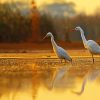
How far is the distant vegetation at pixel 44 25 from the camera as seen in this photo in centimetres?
3103

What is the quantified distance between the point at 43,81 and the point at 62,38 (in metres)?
20.7

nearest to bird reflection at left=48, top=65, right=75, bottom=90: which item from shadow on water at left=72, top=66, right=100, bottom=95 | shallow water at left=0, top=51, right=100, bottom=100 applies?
shallow water at left=0, top=51, right=100, bottom=100

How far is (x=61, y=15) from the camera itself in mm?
33375

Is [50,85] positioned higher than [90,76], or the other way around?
[90,76]

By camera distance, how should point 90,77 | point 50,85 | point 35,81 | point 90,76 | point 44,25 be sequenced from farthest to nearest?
point 44,25
point 90,76
point 90,77
point 35,81
point 50,85

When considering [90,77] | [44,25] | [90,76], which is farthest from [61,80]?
[44,25]

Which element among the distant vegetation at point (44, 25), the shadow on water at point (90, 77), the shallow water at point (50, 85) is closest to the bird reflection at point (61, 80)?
the shallow water at point (50, 85)

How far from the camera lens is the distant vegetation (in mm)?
31031

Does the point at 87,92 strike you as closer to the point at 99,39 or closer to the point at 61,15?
the point at 99,39

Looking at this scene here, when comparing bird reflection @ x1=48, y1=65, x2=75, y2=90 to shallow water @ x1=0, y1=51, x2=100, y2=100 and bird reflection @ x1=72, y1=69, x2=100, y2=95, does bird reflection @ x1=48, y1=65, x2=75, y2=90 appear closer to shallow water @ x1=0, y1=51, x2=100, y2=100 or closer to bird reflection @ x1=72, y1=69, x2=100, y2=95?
shallow water @ x1=0, y1=51, x2=100, y2=100

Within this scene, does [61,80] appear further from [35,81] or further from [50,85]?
[50,85]

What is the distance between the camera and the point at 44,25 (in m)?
31.7

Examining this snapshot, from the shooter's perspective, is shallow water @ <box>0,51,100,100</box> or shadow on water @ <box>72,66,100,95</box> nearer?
shallow water @ <box>0,51,100,100</box>

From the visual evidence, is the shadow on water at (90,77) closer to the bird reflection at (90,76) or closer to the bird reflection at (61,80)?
the bird reflection at (90,76)
